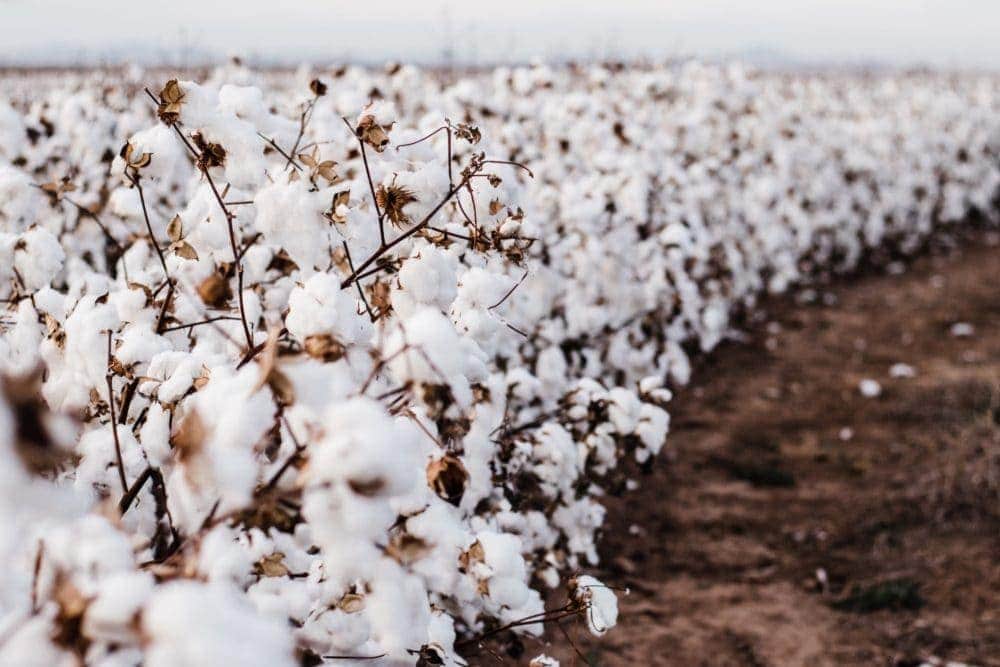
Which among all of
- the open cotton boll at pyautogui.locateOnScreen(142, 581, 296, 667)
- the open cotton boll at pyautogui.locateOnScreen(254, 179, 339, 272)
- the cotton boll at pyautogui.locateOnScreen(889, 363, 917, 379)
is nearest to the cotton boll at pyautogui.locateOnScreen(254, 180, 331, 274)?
the open cotton boll at pyautogui.locateOnScreen(254, 179, 339, 272)

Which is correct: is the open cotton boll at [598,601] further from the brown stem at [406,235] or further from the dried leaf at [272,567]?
the brown stem at [406,235]

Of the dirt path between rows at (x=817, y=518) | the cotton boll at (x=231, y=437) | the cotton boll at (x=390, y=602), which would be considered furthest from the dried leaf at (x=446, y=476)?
the dirt path between rows at (x=817, y=518)

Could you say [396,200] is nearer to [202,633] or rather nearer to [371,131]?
[371,131]

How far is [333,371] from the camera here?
1.10 meters

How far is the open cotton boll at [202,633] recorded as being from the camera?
794mm

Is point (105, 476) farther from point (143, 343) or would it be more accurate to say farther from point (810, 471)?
point (810, 471)

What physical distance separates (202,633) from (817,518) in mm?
4200

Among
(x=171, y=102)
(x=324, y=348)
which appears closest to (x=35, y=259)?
(x=171, y=102)

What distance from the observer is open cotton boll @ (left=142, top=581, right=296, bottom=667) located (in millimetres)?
794

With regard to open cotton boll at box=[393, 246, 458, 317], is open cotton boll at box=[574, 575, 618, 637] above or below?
below

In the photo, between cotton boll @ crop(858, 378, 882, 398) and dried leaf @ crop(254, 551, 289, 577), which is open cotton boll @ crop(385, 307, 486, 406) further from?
cotton boll @ crop(858, 378, 882, 398)

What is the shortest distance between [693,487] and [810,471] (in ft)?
2.25

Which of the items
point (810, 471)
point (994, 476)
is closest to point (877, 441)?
point (810, 471)

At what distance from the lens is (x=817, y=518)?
453cm
